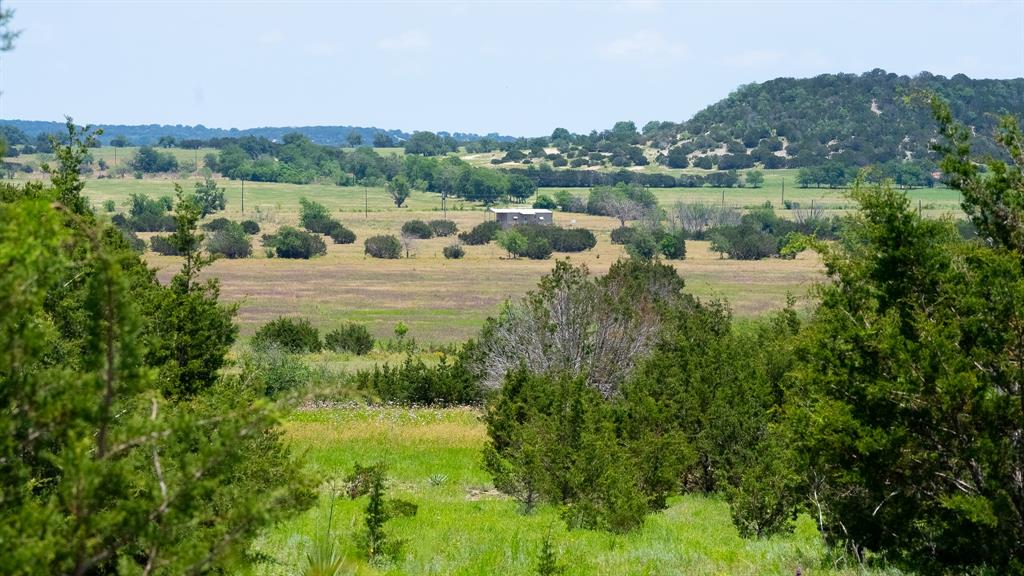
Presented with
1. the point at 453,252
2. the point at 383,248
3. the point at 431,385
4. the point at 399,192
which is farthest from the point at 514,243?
the point at 431,385

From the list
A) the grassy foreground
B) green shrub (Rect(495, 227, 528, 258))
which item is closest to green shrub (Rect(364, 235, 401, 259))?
green shrub (Rect(495, 227, 528, 258))

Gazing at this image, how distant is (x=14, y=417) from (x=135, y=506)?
56 centimetres

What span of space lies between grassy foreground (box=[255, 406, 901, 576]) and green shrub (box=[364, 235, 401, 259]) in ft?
243

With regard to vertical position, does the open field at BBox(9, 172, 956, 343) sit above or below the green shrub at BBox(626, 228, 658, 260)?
below

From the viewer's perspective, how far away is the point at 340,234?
4535 inches

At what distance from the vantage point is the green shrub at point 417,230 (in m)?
118

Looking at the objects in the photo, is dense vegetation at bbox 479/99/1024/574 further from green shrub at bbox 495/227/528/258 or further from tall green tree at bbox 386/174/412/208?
tall green tree at bbox 386/174/412/208

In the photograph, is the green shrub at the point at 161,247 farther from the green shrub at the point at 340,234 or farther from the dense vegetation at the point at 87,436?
the dense vegetation at the point at 87,436

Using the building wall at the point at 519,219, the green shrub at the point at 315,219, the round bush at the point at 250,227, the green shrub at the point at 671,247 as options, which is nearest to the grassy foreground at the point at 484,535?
the green shrub at the point at 671,247

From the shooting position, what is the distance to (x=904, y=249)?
873cm

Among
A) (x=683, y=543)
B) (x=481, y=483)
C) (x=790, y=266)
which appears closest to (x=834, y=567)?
(x=683, y=543)

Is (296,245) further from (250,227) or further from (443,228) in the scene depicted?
(443,228)

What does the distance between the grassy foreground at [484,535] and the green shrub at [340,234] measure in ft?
280

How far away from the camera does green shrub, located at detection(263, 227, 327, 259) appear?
10038cm
